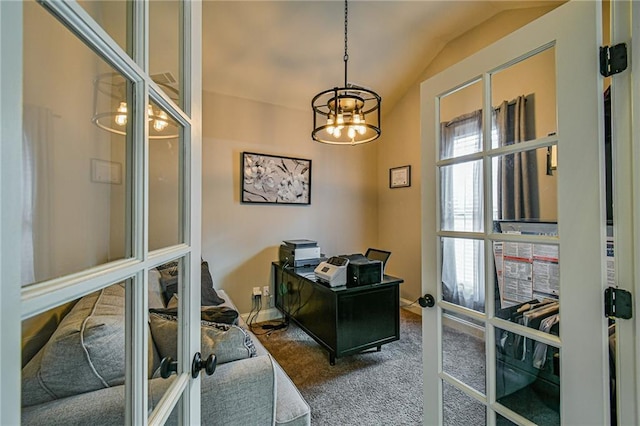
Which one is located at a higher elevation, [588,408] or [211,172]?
[211,172]

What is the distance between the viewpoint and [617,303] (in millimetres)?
779

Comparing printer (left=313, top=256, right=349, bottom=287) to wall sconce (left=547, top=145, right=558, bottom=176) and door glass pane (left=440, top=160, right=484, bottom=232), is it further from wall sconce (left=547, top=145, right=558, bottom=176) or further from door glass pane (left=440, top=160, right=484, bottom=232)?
wall sconce (left=547, top=145, right=558, bottom=176)

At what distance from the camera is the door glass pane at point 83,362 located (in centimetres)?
53

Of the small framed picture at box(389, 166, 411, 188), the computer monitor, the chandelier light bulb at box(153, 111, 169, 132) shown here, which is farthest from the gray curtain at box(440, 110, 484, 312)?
the small framed picture at box(389, 166, 411, 188)

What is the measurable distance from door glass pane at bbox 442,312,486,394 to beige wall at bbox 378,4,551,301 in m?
2.13

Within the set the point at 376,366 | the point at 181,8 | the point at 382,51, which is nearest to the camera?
the point at 181,8

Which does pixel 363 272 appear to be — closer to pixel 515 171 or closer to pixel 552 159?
pixel 515 171

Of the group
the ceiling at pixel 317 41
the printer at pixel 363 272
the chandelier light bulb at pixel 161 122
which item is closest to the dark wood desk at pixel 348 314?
the printer at pixel 363 272

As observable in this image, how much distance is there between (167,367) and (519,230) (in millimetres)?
1234

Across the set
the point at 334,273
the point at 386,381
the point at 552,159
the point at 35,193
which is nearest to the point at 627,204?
the point at 552,159

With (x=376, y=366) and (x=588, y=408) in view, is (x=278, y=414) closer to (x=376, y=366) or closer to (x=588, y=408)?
(x=588, y=408)

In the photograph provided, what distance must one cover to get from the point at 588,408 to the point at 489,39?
300 cm

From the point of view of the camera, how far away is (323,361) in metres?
2.30

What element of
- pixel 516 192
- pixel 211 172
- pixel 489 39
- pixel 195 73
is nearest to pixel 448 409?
pixel 516 192
